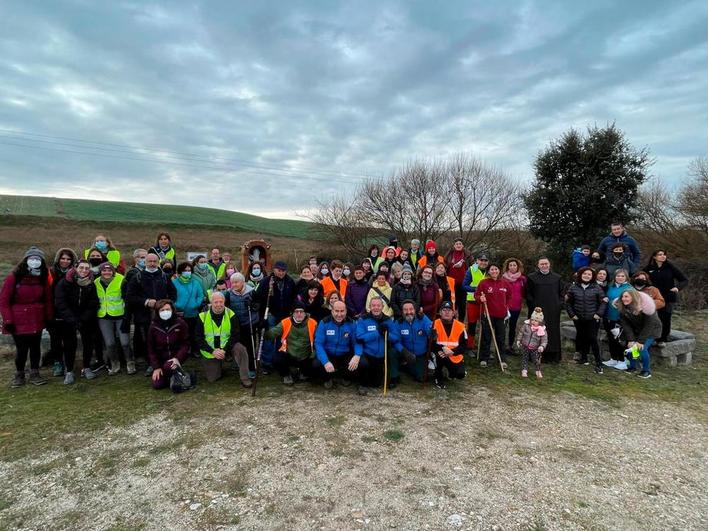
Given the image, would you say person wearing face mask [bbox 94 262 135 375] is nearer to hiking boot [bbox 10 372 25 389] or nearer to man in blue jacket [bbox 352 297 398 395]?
hiking boot [bbox 10 372 25 389]

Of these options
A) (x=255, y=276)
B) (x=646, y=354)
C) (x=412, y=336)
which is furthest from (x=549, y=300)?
(x=255, y=276)

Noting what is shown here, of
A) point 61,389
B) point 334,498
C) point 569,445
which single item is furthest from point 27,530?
point 569,445

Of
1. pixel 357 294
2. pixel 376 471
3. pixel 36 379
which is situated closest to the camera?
pixel 376 471

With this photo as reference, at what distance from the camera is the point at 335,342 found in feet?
19.5

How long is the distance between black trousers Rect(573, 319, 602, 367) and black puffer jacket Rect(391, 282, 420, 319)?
10.1 ft

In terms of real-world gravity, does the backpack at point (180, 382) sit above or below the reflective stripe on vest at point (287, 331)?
below

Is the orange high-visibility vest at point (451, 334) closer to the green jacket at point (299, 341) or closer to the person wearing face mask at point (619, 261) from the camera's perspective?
the green jacket at point (299, 341)

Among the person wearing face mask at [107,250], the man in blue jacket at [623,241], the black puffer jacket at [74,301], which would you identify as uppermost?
the man in blue jacket at [623,241]

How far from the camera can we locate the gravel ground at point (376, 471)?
3.16 meters

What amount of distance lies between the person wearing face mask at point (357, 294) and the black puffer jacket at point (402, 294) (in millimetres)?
546

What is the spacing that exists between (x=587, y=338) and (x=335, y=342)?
477 cm

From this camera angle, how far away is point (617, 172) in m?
11.8

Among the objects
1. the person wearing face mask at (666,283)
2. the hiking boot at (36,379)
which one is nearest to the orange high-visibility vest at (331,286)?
the hiking boot at (36,379)

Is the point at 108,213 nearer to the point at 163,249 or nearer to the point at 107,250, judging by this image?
the point at 163,249
